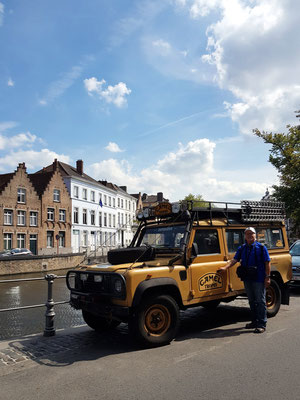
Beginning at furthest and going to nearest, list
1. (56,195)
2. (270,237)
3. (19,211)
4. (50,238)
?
(56,195) → (50,238) → (19,211) → (270,237)

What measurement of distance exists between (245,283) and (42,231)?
3807 cm

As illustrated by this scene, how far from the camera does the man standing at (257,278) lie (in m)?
6.00

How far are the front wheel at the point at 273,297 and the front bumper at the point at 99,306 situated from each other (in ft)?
11.6

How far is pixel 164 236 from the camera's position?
665 cm

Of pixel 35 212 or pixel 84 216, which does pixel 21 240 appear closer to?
pixel 35 212

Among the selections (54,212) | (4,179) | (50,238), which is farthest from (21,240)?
(4,179)

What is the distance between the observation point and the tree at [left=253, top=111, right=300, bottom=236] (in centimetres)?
2181

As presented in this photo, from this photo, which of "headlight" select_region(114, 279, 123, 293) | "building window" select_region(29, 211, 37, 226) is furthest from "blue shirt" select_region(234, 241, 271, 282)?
"building window" select_region(29, 211, 37, 226)

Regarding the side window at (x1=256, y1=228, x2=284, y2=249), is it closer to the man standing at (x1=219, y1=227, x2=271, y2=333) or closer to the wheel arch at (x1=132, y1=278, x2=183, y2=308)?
the man standing at (x1=219, y1=227, x2=271, y2=333)

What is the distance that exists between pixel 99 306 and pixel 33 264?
28.7m

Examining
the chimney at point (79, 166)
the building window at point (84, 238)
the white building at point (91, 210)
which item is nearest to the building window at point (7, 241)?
the white building at point (91, 210)

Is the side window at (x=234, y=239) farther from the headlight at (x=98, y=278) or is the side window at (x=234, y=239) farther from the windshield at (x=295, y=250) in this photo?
the windshield at (x=295, y=250)

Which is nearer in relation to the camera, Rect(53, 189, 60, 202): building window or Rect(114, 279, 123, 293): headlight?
Rect(114, 279, 123, 293): headlight

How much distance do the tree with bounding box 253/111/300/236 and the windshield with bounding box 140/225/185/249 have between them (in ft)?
56.4
